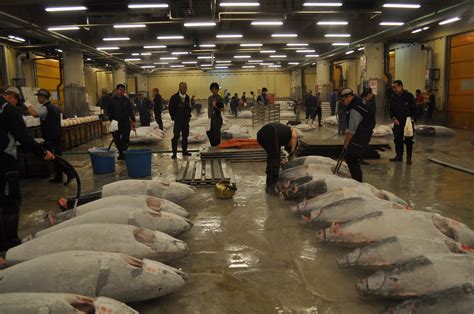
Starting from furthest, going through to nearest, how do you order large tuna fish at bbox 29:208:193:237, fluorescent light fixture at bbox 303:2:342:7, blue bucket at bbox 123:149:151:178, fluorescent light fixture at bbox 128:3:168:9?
fluorescent light fixture at bbox 303:2:342:7 < fluorescent light fixture at bbox 128:3:168:9 < blue bucket at bbox 123:149:151:178 < large tuna fish at bbox 29:208:193:237

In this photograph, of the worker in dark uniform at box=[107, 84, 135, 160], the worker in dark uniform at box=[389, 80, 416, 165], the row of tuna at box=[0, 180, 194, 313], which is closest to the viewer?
the row of tuna at box=[0, 180, 194, 313]

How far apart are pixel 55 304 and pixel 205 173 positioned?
205 inches

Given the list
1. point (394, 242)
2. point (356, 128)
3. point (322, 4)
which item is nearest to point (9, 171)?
point (394, 242)

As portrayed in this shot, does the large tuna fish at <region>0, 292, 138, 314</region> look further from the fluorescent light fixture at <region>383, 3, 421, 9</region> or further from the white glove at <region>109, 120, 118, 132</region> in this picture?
the fluorescent light fixture at <region>383, 3, 421, 9</region>

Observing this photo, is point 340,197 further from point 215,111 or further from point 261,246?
point 215,111

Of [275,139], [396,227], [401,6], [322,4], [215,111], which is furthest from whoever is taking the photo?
[401,6]

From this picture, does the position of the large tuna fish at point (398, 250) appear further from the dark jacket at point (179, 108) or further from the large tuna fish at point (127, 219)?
the dark jacket at point (179, 108)

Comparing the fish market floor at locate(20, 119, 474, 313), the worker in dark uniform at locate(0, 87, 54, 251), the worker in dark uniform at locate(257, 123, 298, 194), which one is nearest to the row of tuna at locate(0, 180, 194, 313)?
the fish market floor at locate(20, 119, 474, 313)

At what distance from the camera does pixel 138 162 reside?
768 centimetres

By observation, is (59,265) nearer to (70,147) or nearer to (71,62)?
(70,147)

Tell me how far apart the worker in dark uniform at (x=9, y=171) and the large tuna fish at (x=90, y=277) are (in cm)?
169

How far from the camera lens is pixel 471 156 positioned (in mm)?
9805

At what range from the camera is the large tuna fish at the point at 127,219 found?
402 centimetres

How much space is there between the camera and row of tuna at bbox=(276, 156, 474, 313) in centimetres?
277
